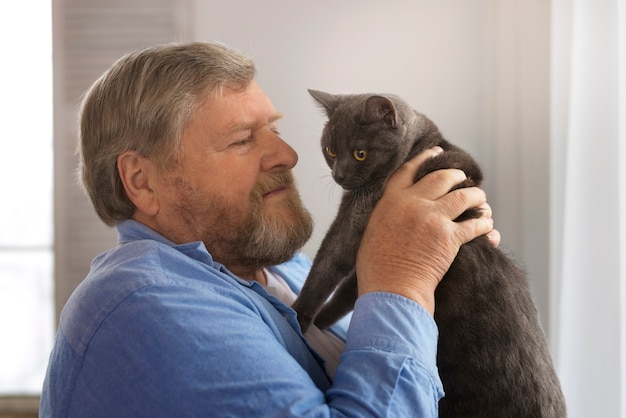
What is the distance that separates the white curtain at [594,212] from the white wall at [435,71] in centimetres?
21

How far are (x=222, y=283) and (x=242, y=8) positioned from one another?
1.56 metres

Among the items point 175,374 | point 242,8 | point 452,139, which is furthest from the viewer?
point 242,8

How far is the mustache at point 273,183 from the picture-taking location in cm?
129

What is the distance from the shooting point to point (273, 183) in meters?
1.32

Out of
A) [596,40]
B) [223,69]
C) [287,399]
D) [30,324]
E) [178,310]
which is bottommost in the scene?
[30,324]

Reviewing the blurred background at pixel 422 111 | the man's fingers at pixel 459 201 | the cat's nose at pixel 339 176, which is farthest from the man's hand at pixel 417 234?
the blurred background at pixel 422 111

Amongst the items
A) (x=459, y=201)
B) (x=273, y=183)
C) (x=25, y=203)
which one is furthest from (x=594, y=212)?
(x=25, y=203)

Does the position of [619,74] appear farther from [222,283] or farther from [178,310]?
[178,310]

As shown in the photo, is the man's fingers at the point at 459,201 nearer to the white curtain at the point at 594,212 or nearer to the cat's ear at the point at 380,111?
the cat's ear at the point at 380,111

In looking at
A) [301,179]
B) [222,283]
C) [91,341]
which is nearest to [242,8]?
[301,179]

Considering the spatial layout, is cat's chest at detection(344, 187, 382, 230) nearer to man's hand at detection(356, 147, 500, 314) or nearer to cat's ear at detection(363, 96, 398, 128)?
man's hand at detection(356, 147, 500, 314)

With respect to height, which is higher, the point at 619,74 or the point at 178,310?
the point at 619,74

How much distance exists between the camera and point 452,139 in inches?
87.7

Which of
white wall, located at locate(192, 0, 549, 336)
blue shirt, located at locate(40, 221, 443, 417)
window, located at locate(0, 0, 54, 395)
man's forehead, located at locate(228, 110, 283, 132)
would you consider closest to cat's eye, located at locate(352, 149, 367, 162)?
man's forehead, located at locate(228, 110, 283, 132)
